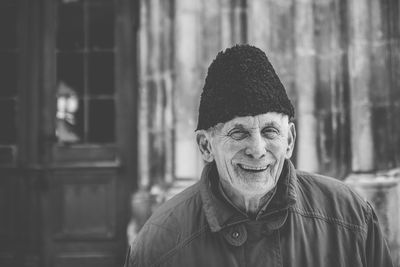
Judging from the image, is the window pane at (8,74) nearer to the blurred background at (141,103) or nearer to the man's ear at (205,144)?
the blurred background at (141,103)

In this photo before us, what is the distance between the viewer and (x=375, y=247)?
1906mm

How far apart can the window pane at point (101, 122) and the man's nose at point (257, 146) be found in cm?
401

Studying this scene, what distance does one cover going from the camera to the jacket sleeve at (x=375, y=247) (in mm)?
1894

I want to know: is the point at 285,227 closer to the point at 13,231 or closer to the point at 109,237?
the point at 109,237

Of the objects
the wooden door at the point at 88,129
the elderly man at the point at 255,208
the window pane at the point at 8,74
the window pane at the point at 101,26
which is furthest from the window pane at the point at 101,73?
the elderly man at the point at 255,208

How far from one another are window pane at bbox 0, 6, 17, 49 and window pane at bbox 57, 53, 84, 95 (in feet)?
1.71

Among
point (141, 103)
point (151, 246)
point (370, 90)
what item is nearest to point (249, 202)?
point (151, 246)

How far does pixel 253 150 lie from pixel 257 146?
0.02 meters

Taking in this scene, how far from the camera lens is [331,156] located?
4.95 metres

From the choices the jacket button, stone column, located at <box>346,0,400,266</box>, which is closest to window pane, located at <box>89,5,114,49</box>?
stone column, located at <box>346,0,400,266</box>

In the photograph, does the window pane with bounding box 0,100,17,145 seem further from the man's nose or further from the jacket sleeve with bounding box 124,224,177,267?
the man's nose

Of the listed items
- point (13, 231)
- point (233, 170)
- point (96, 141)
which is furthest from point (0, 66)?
point (233, 170)

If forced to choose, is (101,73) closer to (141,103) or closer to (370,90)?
(141,103)

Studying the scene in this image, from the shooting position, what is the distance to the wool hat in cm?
186
